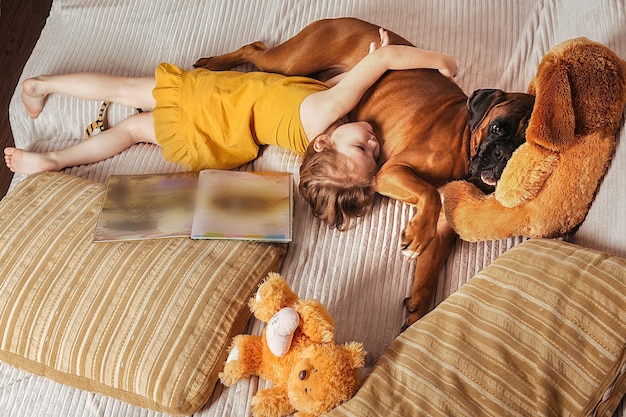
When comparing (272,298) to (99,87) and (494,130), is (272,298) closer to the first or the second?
(494,130)

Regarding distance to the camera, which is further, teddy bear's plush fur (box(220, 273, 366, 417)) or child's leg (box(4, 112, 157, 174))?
child's leg (box(4, 112, 157, 174))

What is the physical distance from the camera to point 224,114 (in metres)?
1.39

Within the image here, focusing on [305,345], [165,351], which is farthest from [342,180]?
[165,351]

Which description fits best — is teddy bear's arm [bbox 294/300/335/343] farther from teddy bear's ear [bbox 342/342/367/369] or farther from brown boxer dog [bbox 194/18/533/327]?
brown boxer dog [bbox 194/18/533/327]

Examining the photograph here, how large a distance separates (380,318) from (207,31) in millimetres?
935

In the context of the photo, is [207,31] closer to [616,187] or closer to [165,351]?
[165,351]

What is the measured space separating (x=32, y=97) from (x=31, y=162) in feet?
0.72

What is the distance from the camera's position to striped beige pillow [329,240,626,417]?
828 mm

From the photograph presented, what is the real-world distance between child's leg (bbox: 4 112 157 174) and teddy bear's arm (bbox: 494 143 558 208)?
0.85 m

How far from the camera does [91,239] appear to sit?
48.6 inches

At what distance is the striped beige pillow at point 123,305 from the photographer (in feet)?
3.50

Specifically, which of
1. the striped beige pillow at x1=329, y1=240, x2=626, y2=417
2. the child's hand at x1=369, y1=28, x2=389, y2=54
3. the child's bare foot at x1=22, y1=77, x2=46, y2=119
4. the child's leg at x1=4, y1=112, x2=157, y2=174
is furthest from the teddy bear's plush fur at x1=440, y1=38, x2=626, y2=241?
the child's bare foot at x1=22, y1=77, x2=46, y2=119

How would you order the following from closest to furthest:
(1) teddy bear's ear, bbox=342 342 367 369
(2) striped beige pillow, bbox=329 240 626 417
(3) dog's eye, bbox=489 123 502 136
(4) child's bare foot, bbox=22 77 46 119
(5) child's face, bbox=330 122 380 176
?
(2) striped beige pillow, bbox=329 240 626 417, (1) teddy bear's ear, bbox=342 342 367 369, (3) dog's eye, bbox=489 123 502 136, (5) child's face, bbox=330 122 380 176, (4) child's bare foot, bbox=22 77 46 119

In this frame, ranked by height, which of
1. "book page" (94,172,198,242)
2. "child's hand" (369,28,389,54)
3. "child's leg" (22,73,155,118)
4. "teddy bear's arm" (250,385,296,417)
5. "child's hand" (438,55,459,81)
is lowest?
"teddy bear's arm" (250,385,296,417)
